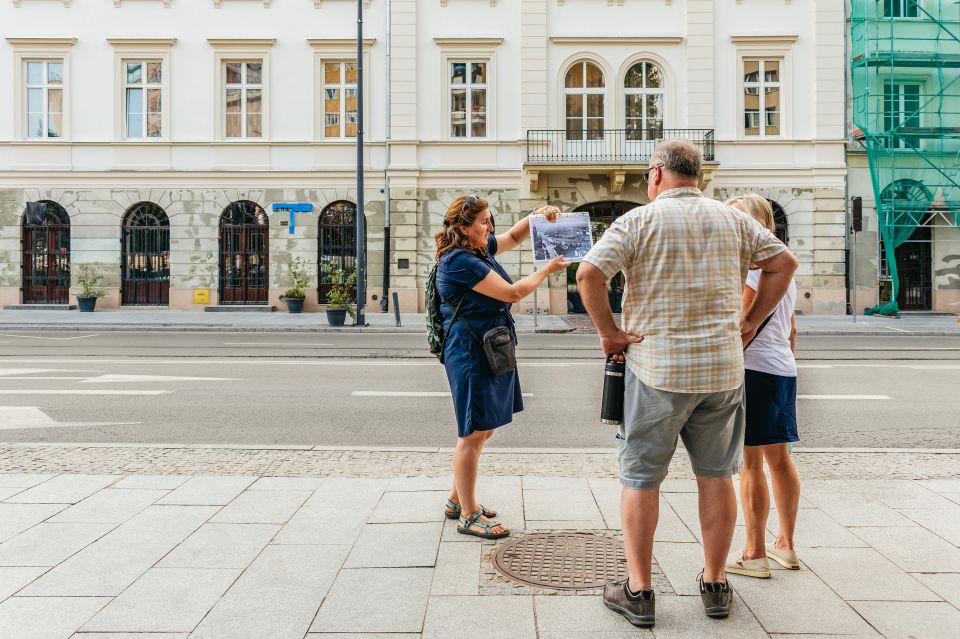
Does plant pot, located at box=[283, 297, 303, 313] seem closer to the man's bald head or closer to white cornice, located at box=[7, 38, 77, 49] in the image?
white cornice, located at box=[7, 38, 77, 49]

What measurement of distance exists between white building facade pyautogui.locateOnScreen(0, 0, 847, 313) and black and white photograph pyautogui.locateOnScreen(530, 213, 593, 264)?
2055cm

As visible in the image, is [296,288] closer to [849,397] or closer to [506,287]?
[849,397]

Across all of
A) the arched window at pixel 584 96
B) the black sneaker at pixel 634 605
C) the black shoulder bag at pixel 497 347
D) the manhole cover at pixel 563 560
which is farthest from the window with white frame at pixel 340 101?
the black sneaker at pixel 634 605

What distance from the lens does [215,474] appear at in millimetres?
5750

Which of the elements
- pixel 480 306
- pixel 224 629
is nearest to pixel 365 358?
pixel 480 306

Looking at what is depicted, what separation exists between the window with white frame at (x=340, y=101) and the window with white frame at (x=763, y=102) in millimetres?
11867

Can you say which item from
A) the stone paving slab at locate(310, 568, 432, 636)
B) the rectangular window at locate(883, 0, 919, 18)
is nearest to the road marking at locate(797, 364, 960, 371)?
the stone paving slab at locate(310, 568, 432, 636)

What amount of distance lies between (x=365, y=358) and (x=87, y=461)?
23.9ft

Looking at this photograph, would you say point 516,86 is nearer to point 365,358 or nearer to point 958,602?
point 365,358

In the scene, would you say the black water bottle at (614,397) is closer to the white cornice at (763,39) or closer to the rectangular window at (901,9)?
the white cornice at (763,39)

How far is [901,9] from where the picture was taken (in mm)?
24891

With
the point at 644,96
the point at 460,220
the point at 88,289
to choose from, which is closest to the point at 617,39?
the point at 644,96

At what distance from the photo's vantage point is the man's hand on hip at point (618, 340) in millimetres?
3393

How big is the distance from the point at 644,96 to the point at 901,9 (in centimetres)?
812
